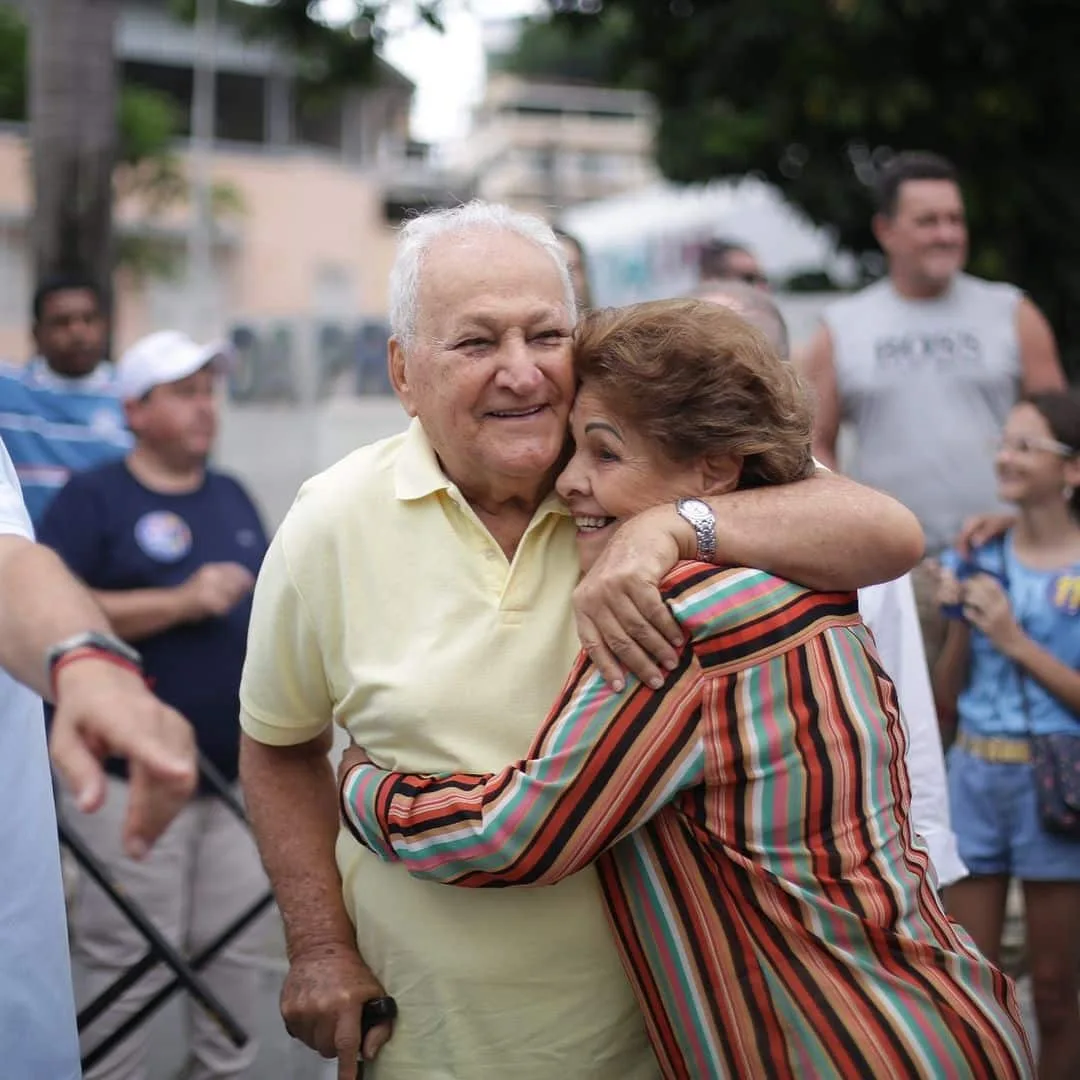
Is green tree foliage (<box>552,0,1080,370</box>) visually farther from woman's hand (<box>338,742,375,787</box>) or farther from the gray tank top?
woman's hand (<box>338,742,375,787</box>)

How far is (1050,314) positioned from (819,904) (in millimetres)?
9163

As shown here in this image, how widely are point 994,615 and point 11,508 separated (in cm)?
247

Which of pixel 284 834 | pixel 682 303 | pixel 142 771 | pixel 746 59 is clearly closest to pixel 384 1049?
pixel 284 834

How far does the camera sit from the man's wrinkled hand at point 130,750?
144 cm

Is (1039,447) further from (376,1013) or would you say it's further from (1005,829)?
(376,1013)

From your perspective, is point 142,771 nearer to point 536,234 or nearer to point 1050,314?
point 536,234

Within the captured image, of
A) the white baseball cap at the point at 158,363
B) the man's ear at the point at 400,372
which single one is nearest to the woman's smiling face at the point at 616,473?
the man's ear at the point at 400,372

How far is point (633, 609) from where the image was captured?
1.93 m

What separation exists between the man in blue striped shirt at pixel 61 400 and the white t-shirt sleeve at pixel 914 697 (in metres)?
3.03

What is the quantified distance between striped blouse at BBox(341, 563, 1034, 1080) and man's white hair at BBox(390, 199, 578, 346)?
2.12 feet

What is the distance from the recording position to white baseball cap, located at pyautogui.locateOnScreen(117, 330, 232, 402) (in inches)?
176

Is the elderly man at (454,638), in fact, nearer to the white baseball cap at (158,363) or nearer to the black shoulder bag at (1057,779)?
the black shoulder bag at (1057,779)

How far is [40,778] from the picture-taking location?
7.61ft

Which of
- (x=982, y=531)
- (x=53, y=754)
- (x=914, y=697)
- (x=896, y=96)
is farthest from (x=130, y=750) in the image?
(x=896, y=96)
